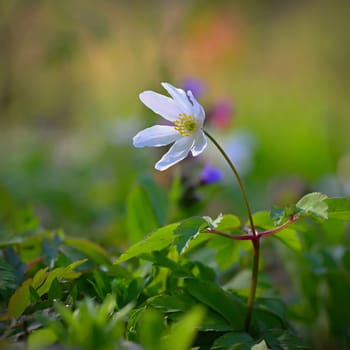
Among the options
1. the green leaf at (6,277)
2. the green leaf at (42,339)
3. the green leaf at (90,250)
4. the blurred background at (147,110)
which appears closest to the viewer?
the green leaf at (42,339)

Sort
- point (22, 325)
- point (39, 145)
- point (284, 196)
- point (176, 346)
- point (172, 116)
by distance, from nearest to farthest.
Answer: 1. point (176, 346)
2. point (22, 325)
3. point (172, 116)
4. point (284, 196)
5. point (39, 145)

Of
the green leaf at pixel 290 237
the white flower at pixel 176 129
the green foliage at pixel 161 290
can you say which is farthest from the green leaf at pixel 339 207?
the white flower at pixel 176 129

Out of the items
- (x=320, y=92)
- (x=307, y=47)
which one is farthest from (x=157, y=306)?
(x=307, y=47)

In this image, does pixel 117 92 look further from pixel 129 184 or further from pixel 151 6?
pixel 129 184

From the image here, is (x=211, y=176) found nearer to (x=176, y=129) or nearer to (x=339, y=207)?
(x=176, y=129)

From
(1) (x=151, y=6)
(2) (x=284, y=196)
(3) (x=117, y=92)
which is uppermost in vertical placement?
(1) (x=151, y=6)

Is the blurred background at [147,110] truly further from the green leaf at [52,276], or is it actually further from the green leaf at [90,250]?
the green leaf at [52,276]
